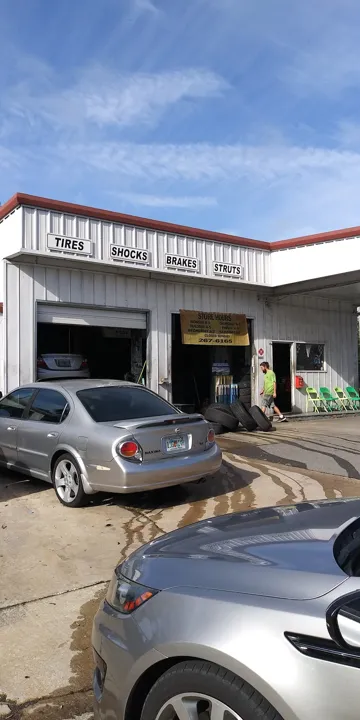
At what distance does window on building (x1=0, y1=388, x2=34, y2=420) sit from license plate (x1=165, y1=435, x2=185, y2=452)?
2.31 metres

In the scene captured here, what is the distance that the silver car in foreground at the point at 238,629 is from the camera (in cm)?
165

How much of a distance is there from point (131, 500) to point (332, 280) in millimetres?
9605

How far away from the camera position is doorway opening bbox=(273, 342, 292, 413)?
53.8 feet

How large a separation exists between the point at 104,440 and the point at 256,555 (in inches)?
148

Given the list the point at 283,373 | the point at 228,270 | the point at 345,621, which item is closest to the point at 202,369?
the point at 283,373

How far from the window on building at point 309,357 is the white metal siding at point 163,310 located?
222mm

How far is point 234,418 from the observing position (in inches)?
489

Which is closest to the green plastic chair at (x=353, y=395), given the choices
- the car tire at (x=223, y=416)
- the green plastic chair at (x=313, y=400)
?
the green plastic chair at (x=313, y=400)

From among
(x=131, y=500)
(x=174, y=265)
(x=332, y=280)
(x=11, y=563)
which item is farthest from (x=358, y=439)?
(x=11, y=563)

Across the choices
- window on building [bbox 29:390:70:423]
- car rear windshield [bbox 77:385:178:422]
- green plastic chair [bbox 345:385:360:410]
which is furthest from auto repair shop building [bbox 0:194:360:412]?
car rear windshield [bbox 77:385:178:422]

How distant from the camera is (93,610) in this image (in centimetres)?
376

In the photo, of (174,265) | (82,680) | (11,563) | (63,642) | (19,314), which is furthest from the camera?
(174,265)

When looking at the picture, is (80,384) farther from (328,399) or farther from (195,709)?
(328,399)

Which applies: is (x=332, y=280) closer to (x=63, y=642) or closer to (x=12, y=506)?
(x=12, y=506)
